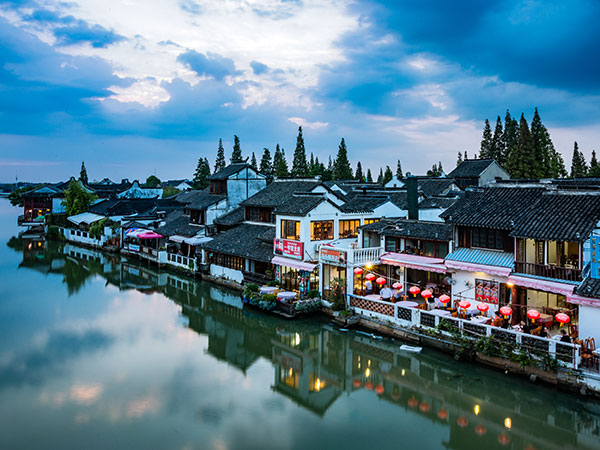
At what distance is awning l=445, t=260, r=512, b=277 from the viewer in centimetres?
1655

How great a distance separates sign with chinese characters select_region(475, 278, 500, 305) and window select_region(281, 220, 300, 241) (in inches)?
386

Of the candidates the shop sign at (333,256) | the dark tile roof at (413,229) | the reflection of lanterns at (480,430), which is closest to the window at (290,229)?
the shop sign at (333,256)

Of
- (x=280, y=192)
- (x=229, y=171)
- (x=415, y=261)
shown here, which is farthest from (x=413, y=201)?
(x=229, y=171)

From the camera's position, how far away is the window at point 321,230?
24052 mm

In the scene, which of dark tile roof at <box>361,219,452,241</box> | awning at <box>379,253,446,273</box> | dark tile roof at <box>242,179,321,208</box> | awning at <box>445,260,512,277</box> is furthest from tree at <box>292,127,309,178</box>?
awning at <box>445,260,512,277</box>

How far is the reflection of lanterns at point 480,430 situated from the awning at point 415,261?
7.42m

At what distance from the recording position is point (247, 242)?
2916 cm

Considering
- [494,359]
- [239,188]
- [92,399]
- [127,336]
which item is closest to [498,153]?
[239,188]

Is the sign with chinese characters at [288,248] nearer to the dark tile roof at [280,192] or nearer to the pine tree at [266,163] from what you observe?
the dark tile roof at [280,192]

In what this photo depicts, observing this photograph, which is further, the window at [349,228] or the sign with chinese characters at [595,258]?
the window at [349,228]

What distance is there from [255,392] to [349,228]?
12.8m

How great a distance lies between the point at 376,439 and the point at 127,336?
1320 centimetres

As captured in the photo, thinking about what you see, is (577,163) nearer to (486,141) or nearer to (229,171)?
(486,141)

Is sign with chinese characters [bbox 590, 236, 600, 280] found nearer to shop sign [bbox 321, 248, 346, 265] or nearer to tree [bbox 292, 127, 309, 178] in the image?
shop sign [bbox 321, 248, 346, 265]
